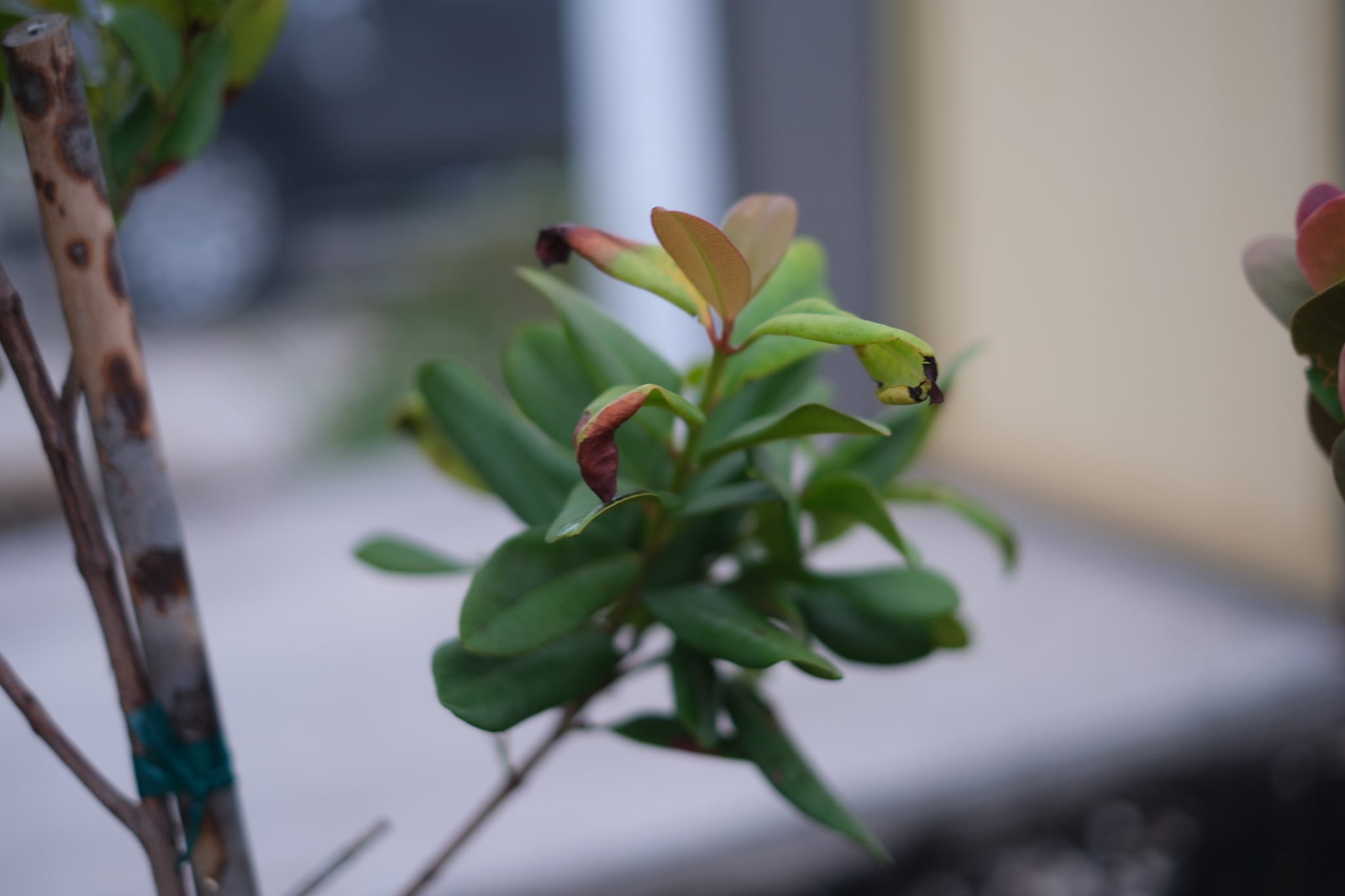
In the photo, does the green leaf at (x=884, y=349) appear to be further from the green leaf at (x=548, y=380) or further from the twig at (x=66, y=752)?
the twig at (x=66, y=752)

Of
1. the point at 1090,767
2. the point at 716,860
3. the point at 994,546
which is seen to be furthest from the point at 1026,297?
the point at 716,860

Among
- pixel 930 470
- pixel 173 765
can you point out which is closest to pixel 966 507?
pixel 173 765

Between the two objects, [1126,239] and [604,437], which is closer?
[604,437]

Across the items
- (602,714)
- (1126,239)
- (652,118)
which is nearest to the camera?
(602,714)

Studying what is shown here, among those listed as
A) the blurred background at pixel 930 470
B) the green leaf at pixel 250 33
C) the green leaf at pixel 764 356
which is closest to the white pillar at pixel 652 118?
the blurred background at pixel 930 470

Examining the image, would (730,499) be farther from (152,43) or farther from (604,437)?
(152,43)

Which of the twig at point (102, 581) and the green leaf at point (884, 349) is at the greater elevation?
the green leaf at point (884, 349)
